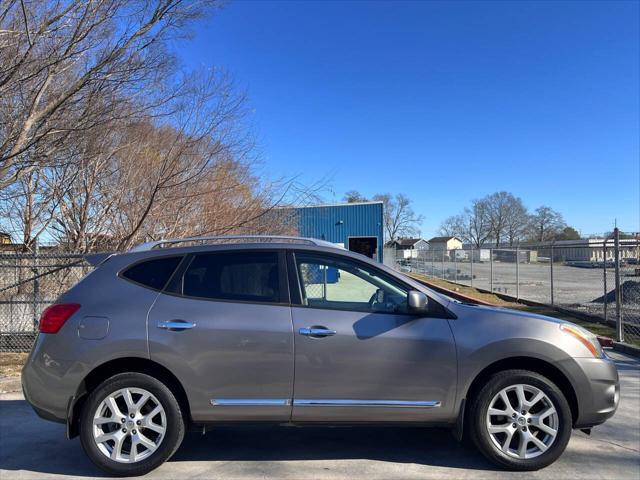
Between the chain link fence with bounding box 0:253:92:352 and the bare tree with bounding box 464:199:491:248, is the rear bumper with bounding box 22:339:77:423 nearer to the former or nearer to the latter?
the chain link fence with bounding box 0:253:92:352

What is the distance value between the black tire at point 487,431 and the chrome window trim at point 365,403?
330mm

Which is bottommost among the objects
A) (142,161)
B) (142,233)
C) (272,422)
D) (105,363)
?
(272,422)

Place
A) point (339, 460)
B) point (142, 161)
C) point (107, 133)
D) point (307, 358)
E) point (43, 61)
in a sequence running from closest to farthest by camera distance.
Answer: point (307, 358) → point (339, 460) → point (43, 61) → point (107, 133) → point (142, 161)

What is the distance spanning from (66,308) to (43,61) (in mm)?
4871

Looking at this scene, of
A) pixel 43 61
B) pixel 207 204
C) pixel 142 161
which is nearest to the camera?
pixel 43 61

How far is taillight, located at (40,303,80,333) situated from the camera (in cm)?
372

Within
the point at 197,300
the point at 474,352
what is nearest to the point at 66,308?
the point at 197,300

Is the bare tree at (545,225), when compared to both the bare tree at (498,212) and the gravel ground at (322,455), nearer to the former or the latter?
A: the bare tree at (498,212)

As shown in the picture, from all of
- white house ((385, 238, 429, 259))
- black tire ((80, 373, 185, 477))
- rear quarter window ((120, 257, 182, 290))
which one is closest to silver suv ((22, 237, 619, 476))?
black tire ((80, 373, 185, 477))

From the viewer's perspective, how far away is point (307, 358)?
12.0 ft

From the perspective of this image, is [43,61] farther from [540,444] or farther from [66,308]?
[540,444]

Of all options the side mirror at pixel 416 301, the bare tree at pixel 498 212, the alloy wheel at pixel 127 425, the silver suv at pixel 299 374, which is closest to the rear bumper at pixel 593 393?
the silver suv at pixel 299 374

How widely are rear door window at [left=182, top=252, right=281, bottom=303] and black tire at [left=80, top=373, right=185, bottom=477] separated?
753 mm

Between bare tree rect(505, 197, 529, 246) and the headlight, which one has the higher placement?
bare tree rect(505, 197, 529, 246)
